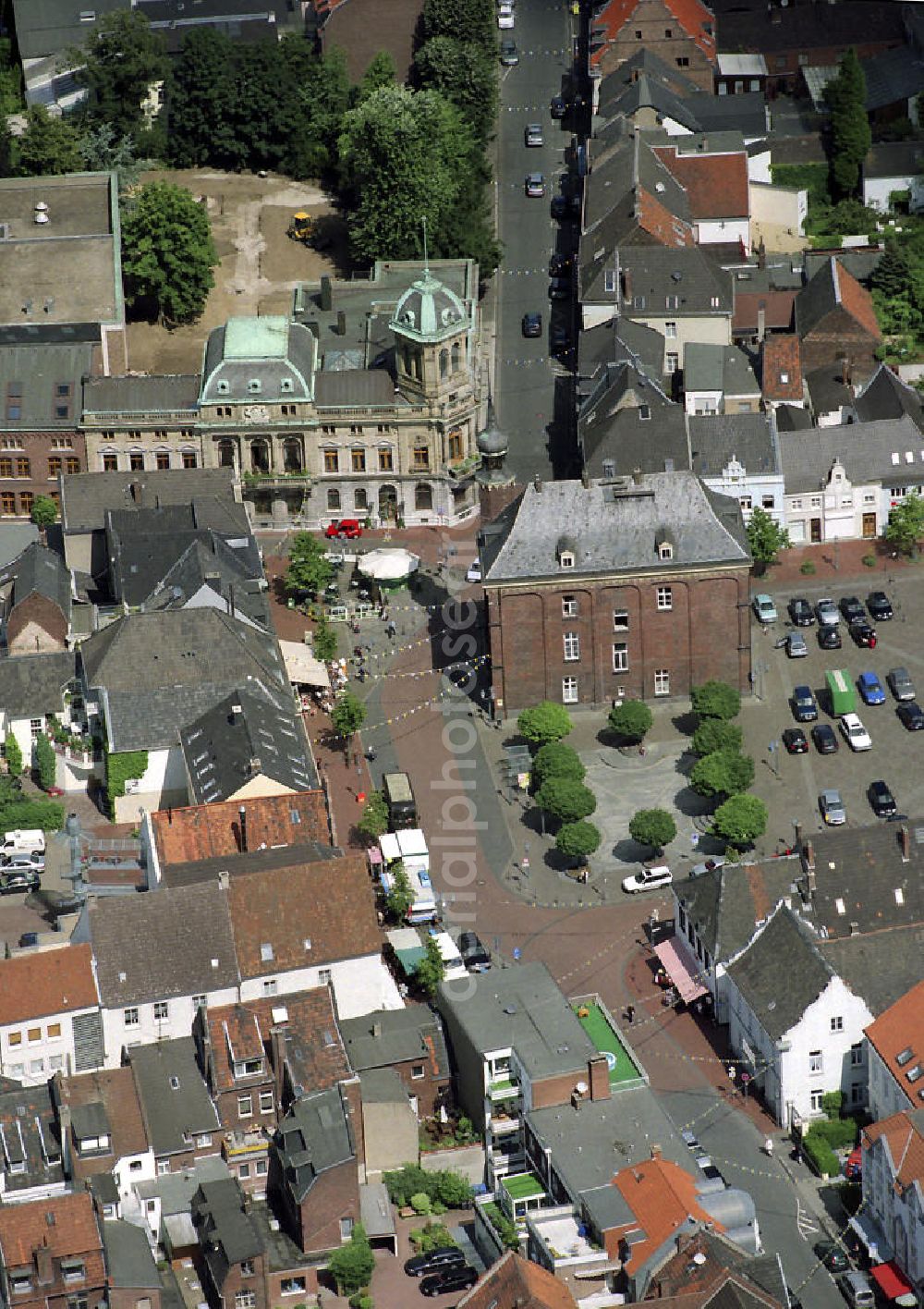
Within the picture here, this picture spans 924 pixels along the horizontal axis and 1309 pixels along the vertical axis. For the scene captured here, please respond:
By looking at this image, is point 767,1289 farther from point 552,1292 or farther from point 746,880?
point 746,880

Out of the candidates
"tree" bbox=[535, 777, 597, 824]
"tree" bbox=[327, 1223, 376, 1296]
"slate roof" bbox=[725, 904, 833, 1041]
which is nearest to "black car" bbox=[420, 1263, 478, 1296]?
"tree" bbox=[327, 1223, 376, 1296]

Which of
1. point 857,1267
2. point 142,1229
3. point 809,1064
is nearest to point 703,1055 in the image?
point 809,1064

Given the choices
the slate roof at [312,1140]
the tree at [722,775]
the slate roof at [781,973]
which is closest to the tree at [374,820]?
the tree at [722,775]

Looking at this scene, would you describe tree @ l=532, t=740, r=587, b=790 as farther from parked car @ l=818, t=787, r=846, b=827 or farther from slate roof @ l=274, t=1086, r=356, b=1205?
slate roof @ l=274, t=1086, r=356, b=1205

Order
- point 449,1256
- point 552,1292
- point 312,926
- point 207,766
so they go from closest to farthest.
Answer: point 552,1292 < point 449,1256 < point 312,926 < point 207,766

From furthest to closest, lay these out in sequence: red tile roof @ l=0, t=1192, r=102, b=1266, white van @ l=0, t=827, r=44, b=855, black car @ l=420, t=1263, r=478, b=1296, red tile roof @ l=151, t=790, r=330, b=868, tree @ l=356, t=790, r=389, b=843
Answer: tree @ l=356, t=790, r=389, b=843, white van @ l=0, t=827, r=44, b=855, red tile roof @ l=151, t=790, r=330, b=868, black car @ l=420, t=1263, r=478, b=1296, red tile roof @ l=0, t=1192, r=102, b=1266

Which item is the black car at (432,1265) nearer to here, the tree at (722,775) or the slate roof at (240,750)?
the slate roof at (240,750)
